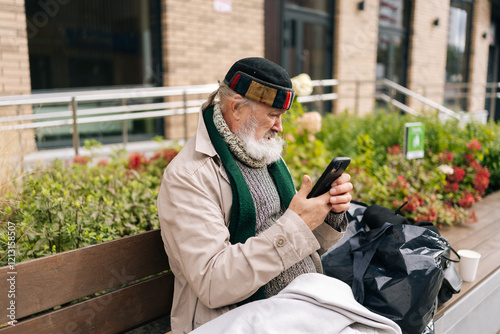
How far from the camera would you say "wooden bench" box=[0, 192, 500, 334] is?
142cm

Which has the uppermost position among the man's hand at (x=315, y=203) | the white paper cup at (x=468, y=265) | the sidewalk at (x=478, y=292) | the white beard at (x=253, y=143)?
the white beard at (x=253, y=143)

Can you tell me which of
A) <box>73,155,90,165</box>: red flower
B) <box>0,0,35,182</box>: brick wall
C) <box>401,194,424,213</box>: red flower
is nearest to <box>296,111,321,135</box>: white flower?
<box>401,194,424,213</box>: red flower

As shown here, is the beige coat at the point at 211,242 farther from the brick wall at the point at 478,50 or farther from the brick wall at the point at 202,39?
the brick wall at the point at 478,50

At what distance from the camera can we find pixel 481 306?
8.02 ft

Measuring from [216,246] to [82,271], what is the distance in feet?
1.75

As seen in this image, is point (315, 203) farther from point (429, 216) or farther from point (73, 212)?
point (429, 216)

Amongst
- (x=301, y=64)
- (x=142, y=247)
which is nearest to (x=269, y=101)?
(x=142, y=247)

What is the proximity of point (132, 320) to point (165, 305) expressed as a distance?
7.0 inches

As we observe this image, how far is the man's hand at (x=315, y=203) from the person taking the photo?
1514 millimetres

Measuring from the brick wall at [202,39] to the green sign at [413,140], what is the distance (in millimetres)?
3684

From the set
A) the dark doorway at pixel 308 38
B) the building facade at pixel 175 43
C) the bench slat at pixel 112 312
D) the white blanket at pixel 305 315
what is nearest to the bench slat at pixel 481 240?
the white blanket at pixel 305 315

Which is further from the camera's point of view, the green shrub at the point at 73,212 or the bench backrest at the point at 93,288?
the green shrub at the point at 73,212

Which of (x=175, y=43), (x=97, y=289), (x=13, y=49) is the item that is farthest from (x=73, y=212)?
(x=175, y=43)

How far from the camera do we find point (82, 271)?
5.09 ft
